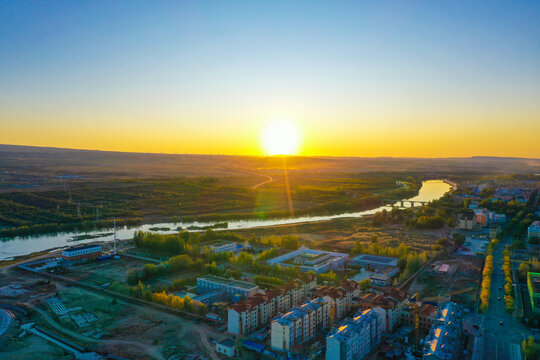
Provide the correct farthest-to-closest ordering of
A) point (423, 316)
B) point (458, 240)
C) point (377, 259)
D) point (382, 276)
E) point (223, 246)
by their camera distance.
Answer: point (458, 240) < point (223, 246) < point (377, 259) < point (382, 276) < point (423, 316)

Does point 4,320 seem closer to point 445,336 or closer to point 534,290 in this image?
point 445,336

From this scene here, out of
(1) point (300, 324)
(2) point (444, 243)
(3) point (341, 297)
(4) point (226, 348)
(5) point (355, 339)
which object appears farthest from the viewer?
(2) point (444, 243)

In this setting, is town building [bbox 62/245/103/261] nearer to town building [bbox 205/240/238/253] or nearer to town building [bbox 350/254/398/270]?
town building [bbox 205/240/238/253]

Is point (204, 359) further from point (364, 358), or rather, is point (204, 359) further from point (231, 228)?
Answer: point (231, 228)

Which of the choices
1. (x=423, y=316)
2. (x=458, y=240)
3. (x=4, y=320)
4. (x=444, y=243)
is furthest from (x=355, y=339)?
(x=458, y=240)

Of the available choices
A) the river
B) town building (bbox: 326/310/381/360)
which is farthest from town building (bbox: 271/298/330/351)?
the river

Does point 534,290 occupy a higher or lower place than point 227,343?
higher

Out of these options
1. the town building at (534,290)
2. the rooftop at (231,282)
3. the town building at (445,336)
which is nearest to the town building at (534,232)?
the town building at (534,290)

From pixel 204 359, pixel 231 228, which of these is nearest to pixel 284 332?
pixel 204 359
